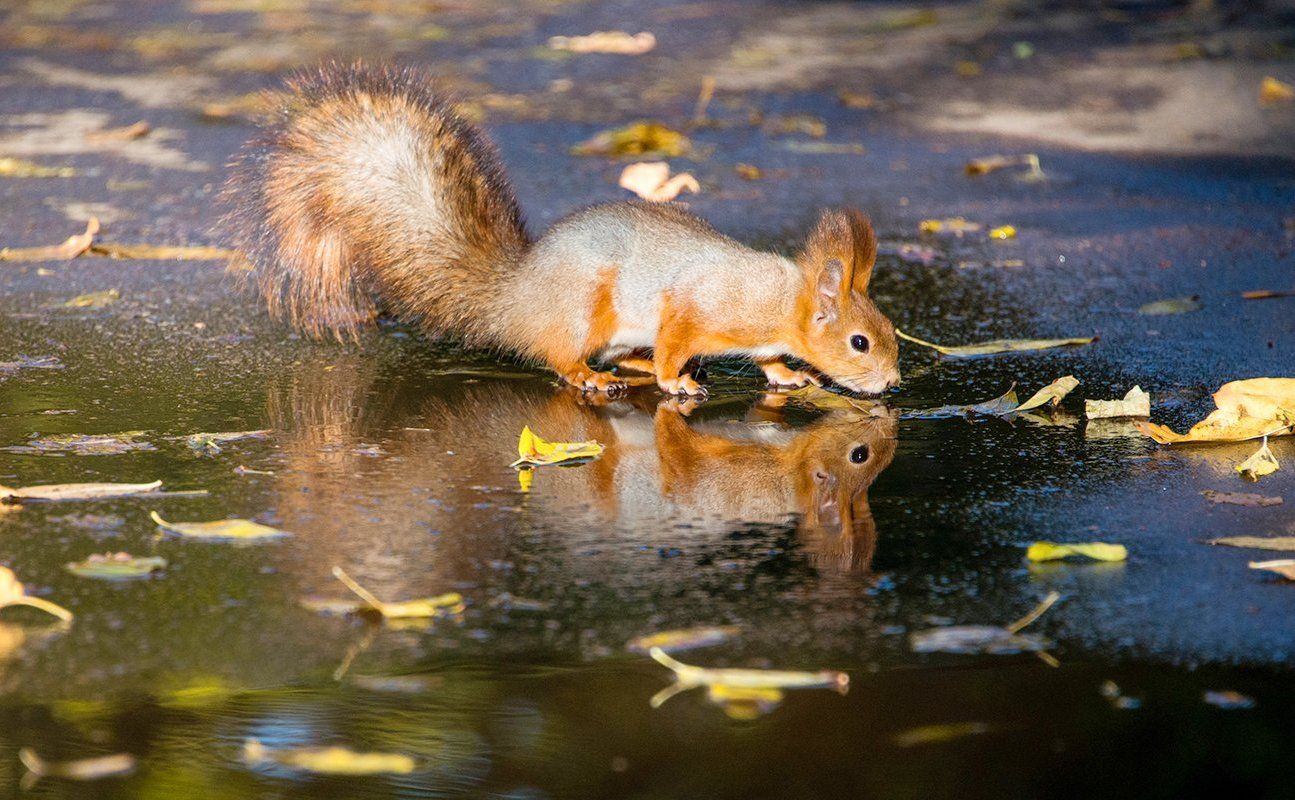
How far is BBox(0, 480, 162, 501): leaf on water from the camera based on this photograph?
10.8 ft

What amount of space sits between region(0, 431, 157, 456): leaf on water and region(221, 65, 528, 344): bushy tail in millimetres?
1120

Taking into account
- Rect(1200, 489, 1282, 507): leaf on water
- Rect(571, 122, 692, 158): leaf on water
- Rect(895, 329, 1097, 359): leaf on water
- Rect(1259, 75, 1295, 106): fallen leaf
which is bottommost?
Rect(1200, 489, 1282, 507): leaf on water

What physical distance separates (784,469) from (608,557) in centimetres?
74

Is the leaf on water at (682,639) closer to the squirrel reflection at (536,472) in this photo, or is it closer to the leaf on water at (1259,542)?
the squirrel reflection at (536,472)

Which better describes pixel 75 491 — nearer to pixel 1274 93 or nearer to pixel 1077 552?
pixel 1077 552

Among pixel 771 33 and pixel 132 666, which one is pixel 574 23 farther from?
pixel 132 666

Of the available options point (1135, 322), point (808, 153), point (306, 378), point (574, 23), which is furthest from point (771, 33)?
point (306, 378)

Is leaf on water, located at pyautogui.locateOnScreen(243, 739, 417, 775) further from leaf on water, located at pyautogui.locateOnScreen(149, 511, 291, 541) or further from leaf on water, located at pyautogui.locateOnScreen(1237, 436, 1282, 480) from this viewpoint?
leaf on water, located at pyautogui.locateOnScreen(1237, 436, 1282, 480)

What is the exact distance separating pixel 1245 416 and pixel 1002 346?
3.21ft

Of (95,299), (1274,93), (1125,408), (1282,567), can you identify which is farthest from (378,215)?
(1274,93)

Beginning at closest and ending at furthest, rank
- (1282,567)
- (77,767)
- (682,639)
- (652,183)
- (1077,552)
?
(77,767) < (682,639) < (1282,567) < (1077,552) < (652,183)

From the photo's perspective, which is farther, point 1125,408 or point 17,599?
point 1125,408

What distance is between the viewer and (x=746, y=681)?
2.45 m

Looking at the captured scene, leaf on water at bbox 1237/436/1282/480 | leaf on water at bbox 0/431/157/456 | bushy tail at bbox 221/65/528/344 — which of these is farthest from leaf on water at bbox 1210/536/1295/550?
leaf on water at bbox 0/431/157/456
